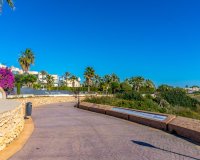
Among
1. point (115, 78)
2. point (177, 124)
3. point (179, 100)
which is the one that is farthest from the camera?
point (115, 78)

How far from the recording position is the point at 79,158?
8.01 metres

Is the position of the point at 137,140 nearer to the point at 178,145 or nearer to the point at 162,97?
the point at 178,145

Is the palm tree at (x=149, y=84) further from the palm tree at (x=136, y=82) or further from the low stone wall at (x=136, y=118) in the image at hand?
the low stone wall at (x=136, y=118)

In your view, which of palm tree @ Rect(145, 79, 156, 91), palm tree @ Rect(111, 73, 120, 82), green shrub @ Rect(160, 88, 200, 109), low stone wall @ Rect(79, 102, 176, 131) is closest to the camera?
low stone wall @ Rect(79, 102, 176, 131)

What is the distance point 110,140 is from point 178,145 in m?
2.70

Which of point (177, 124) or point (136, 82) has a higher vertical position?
point (136, 82)

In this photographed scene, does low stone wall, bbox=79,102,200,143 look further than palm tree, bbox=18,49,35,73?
No

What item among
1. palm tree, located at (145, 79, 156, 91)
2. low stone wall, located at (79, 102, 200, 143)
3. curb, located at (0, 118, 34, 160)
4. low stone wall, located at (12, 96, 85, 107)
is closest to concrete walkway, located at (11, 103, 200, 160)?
curb, located at (0, 118, 34, 160)

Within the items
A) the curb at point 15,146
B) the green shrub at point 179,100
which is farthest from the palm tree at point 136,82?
the curb at point 15,146

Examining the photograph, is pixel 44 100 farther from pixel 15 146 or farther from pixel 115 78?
pixel 115 78

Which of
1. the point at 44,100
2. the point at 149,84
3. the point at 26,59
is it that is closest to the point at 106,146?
the point at 44,100


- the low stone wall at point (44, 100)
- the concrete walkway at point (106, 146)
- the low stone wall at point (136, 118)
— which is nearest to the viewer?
the concrete walkway at point (106, 146)

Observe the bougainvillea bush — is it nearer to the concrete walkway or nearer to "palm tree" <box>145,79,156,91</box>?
the concrete walkway

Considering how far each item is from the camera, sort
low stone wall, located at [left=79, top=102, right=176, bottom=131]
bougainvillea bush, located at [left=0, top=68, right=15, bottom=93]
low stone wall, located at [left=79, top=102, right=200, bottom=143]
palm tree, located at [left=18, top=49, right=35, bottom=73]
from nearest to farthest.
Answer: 1. low stone wall, located at [left=79, top=102, right=200, bottom=143]
2. low stone wall, located at [left=79, top=102, right=176, bottom=131]
3. bougainvillea bush, located at [left=0, top=68, right=15, bottom=93]
4. palm tree, located at [left=18, top=49, right=35, bottom=73]
